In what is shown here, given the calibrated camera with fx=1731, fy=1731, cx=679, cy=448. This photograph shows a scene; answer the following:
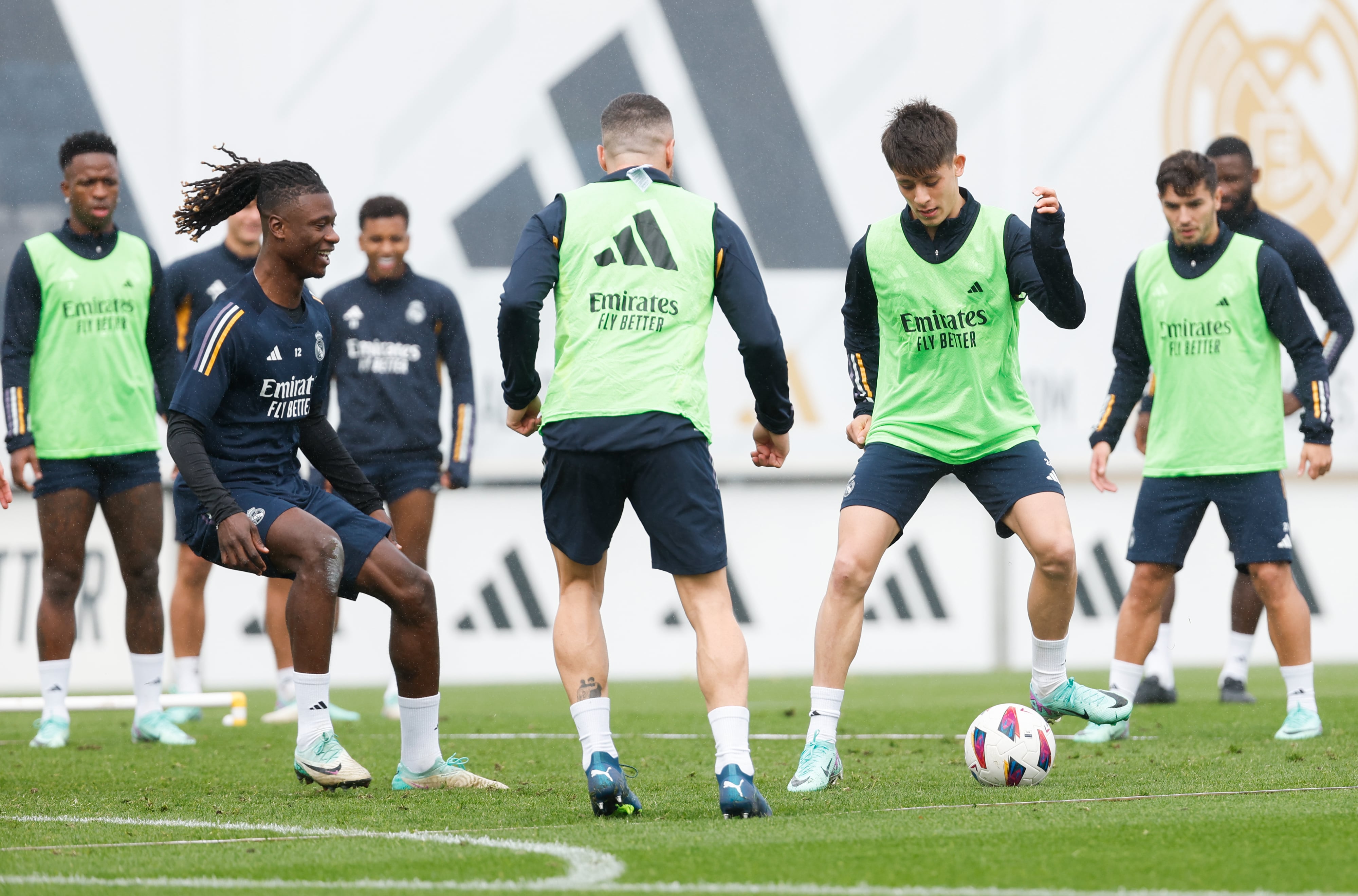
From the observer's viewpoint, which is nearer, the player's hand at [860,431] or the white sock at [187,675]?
the player's hand at [860,431]

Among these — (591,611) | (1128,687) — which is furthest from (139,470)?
(1128,687)

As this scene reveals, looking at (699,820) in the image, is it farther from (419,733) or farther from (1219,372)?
(1219,372)

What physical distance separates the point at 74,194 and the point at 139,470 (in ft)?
4.24

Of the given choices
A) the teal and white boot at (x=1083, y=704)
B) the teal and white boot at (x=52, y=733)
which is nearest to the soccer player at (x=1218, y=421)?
the teal and white boot at (x=1083, y=704)

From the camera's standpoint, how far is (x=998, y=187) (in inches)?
513

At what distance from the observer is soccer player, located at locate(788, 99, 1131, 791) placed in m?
5.64

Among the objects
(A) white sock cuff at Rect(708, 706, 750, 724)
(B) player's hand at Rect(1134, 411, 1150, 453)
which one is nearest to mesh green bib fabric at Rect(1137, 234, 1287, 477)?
(B) player's hand at Rect(1134, 411, 1150, 453)

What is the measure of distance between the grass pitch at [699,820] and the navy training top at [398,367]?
1585 mm

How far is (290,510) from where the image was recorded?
5570mm

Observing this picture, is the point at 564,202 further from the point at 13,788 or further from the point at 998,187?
the point at 998,187

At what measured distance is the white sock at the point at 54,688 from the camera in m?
7.81

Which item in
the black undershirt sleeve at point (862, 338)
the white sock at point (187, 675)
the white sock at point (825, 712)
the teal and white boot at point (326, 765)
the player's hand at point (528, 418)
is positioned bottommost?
the white sock at point (187, 675)

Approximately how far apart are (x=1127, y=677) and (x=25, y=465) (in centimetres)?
487

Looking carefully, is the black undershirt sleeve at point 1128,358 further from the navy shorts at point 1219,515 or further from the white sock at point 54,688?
the white sock at point 54,688
